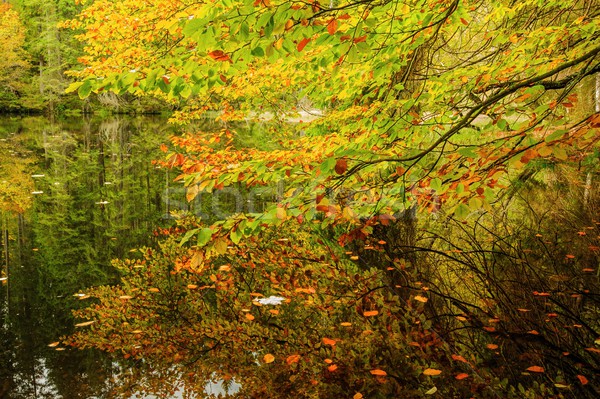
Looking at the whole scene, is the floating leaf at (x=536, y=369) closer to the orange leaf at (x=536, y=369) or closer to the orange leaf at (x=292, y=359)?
the orange leaf at (x=536, y=369)

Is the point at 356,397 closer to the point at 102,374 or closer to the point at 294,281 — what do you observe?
the point at 102,374

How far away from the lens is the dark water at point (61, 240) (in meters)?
3.44

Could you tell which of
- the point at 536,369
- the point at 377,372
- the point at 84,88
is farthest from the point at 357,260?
the point at 84,88

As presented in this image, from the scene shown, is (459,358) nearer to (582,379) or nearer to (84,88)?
(582,379)

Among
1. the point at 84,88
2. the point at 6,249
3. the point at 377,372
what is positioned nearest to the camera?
the point at 84,88

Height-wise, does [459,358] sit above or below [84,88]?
below

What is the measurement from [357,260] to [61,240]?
14.9 feet

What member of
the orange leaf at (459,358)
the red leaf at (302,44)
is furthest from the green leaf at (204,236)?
the orange leaf at (459,358)

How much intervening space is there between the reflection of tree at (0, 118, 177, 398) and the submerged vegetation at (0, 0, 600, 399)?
28 cm

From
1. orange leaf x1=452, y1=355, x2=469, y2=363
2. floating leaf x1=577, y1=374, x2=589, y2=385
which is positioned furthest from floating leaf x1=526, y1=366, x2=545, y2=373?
orange leaf x1=452, y1=355, x2=469, y2=363

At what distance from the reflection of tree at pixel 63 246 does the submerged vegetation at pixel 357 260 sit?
28cm

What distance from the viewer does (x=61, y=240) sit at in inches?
271

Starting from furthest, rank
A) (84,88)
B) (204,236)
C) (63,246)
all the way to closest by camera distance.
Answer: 1. (63,246)
2. (84,88)
3. (204,236)

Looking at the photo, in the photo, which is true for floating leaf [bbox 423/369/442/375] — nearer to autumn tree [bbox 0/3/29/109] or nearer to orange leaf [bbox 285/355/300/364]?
orange leaf [bbox 285/355/300/364]
